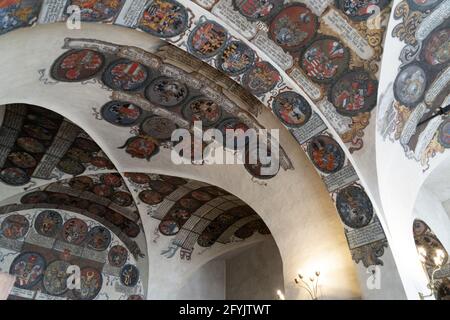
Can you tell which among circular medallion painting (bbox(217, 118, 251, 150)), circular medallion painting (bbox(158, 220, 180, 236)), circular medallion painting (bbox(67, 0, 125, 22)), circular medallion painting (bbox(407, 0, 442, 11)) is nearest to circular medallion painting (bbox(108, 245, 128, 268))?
circular medallion painting (bbox(158, 220, 180, 236))

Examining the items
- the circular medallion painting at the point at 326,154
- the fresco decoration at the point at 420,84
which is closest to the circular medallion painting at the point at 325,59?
the fresco decoration at the point at 420,84

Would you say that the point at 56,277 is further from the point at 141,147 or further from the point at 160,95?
the point at 160,95

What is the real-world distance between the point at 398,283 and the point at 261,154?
156 inches

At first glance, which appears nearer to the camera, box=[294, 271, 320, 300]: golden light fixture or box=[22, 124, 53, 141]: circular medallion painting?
box=[294, 271, 320, 300]: golden light fixture

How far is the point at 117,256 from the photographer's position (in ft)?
42.5

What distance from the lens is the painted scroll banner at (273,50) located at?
6.96 metres

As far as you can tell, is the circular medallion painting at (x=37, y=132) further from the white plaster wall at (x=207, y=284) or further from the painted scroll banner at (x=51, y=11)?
the white plaster wall at (x=207, y=284)

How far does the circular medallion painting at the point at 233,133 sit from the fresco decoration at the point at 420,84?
302 centimetres

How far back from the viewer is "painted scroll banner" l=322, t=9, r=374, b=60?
655 centimetres

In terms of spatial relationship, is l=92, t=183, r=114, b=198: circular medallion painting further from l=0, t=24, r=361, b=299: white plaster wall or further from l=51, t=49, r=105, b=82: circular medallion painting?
l=51, t=49, r=105, b=82: circular medallion painting

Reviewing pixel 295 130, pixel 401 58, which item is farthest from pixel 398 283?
pixel 401 58

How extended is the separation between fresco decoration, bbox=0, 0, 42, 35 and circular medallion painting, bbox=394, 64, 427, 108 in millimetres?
6255
